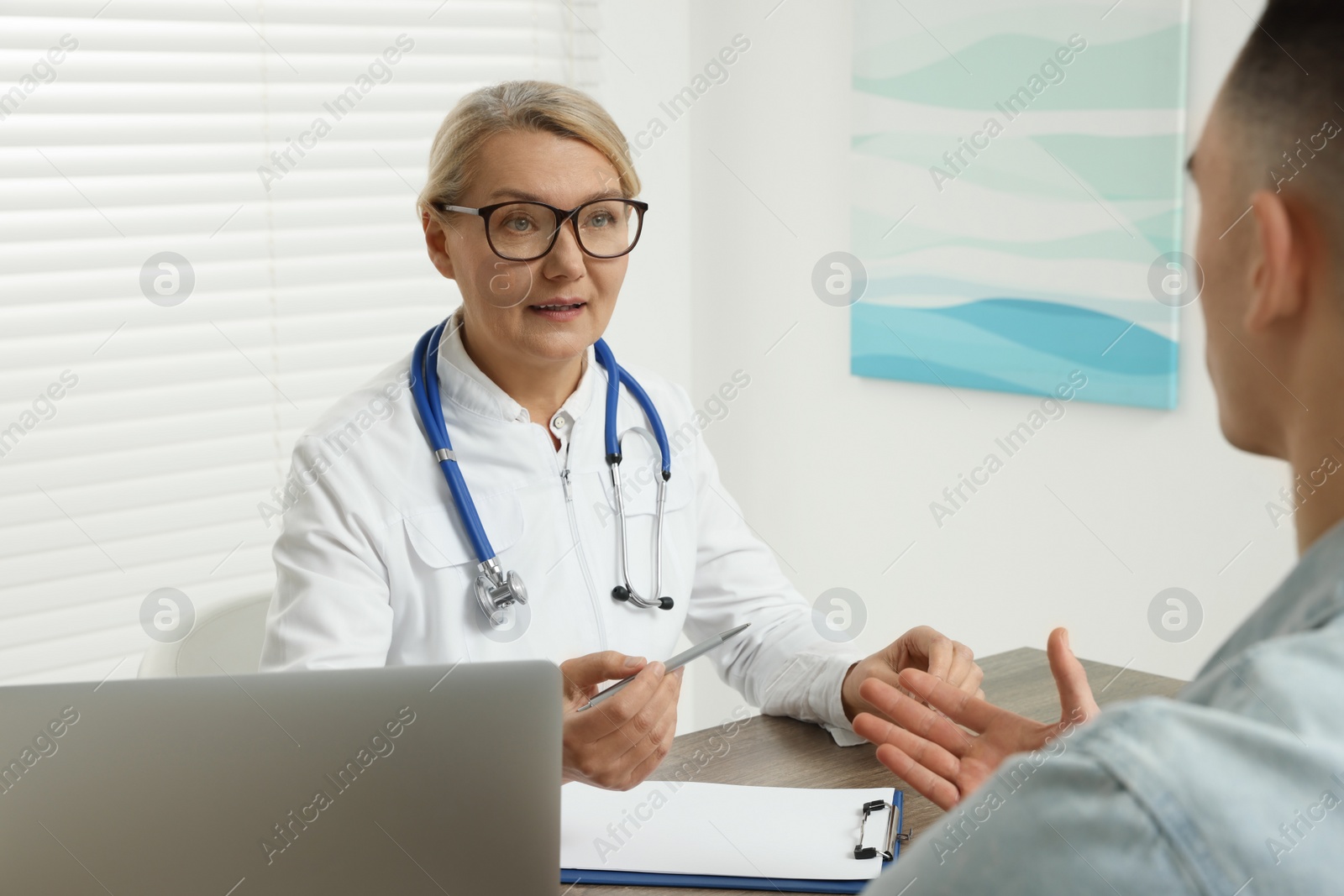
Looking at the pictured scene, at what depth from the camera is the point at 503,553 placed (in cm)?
173

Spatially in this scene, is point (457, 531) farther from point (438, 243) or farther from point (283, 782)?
point (283, 782)

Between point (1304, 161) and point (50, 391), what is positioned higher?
point (1304, 161)

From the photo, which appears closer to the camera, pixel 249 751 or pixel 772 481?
pixel 249 751

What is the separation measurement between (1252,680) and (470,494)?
130 cm

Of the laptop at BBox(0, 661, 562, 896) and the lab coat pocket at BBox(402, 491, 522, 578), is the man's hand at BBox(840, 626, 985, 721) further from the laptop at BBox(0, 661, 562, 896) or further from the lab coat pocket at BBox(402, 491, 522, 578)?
the laptop at BBox(0, 661, 562, 896)

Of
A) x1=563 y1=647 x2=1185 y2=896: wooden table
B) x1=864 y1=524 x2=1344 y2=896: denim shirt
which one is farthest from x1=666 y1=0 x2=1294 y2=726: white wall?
x1=864 y1=524 x2=1344 y2=896: denim shirt

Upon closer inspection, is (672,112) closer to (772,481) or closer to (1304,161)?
(772,481)

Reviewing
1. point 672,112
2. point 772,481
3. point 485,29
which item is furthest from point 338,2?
point 772,481

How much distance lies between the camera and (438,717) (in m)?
0.93

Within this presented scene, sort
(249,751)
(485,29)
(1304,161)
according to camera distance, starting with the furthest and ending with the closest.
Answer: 1. (485,29)
2. (249,751)
3. (1304,161)

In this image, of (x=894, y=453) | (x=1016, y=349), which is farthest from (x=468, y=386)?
(x=894, y=453)

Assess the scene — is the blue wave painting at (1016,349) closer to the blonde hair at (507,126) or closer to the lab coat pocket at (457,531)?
the blonde hair at (507,126)

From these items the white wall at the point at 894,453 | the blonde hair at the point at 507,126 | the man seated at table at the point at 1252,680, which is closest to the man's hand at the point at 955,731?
the man seated at table at the point at 1252,680

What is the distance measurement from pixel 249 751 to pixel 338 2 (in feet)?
7.84
